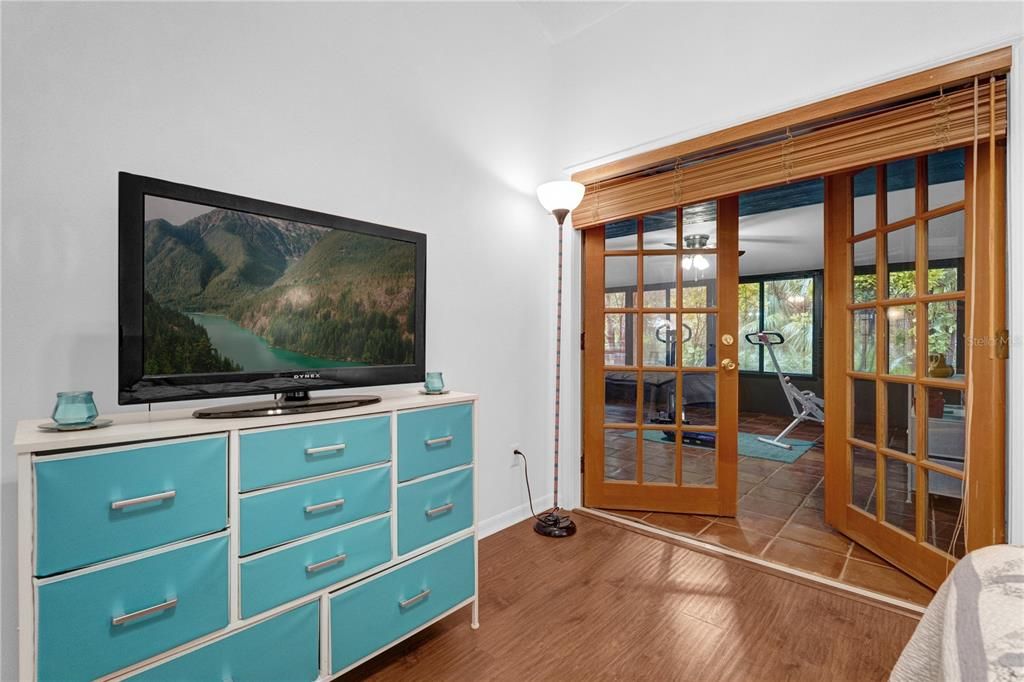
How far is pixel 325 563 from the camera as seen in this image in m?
1.36

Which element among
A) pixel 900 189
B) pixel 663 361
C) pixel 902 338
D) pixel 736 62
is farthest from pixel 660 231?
pixel 902 338

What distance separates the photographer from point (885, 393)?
217 centimetres

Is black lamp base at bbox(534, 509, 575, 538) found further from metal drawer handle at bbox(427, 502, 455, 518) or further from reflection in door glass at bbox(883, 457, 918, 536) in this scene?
reflection in door glass at bbox(883, 457, 918, 536)

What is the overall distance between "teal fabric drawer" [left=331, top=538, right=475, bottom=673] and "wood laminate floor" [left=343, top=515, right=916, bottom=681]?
139 millimetres

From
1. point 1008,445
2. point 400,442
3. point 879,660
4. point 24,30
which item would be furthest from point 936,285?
point 24,30

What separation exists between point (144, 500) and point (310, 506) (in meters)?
0.40

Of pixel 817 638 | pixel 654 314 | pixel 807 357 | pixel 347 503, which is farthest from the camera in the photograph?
pixel 807 357

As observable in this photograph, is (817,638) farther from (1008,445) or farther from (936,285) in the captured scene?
(936,285)

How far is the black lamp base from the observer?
254cm

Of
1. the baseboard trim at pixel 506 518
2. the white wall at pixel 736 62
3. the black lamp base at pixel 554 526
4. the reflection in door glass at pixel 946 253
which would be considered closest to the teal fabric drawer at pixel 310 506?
the baseboard trim at pixel 506 518

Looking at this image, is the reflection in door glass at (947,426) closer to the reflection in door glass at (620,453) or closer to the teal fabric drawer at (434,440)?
the reflection in door glass at (620,453)

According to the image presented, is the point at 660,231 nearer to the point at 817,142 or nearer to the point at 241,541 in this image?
the point at 817,142

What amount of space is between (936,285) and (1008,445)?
67 cm

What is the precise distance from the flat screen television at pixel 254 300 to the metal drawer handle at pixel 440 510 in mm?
462
